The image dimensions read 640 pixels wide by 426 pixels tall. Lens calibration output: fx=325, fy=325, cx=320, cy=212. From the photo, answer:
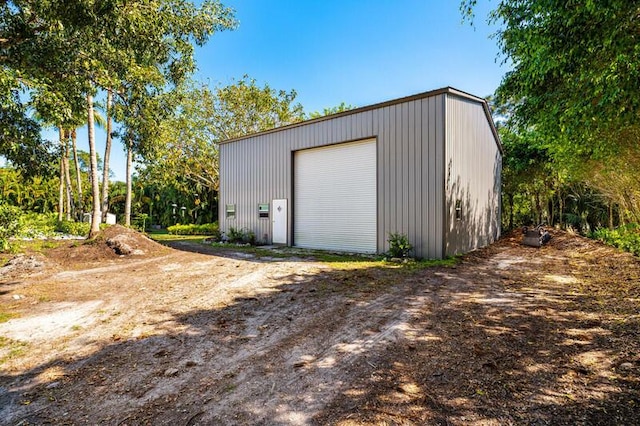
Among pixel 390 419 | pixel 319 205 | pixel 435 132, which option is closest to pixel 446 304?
pixel 390 419

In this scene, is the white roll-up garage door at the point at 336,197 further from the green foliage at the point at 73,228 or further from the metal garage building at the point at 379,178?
the green foliage at the point at 73,228

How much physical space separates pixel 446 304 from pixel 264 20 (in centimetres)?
1624

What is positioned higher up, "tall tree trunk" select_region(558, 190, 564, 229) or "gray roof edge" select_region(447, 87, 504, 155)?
"gray roof edge" select_region(447, 87, 504, 155)

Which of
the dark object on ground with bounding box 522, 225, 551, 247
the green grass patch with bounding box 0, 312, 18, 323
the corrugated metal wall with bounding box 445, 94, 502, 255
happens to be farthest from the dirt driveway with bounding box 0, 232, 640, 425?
the dark object on ground with bounding box 522, 225, 551, 247

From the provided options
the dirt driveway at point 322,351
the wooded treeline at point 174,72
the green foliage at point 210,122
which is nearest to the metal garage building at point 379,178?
the wooded treeline at point 174,72

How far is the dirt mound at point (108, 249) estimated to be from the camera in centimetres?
920

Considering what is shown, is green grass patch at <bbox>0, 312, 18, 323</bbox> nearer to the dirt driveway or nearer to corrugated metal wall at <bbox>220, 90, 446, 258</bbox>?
the dirt driveway

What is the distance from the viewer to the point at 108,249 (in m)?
9.91

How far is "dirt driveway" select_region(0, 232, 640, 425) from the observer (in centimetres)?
240

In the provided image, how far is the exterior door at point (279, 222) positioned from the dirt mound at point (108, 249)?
13.3 feet

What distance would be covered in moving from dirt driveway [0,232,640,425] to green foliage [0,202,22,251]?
1066 mm

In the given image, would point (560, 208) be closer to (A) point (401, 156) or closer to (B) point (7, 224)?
(A) point (401, 156)

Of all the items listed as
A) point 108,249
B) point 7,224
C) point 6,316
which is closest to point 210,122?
point 108,249

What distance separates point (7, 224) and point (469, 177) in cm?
1129
